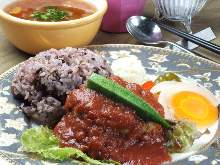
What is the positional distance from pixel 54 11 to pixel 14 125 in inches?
31.8

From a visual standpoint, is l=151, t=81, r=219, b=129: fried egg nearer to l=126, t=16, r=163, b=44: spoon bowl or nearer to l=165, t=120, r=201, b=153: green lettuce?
l=165, t=120, r=201, b=153: green lettuce

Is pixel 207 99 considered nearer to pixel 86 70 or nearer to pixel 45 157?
pixel 86 70

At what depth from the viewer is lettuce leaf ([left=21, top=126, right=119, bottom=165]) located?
1.70 metres

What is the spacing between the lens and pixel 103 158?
5.80 feet

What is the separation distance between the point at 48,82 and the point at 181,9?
1119 millimetres

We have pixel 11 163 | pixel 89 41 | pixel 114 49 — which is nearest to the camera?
pixel 11 163

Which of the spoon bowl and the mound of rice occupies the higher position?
the mound of rice

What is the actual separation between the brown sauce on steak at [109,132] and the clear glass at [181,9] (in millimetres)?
1065

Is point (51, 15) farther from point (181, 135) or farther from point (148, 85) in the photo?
point (181, 135)

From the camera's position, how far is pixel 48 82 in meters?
1.95

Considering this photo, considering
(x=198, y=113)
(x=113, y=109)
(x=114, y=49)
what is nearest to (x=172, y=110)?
(x=198, y=113)

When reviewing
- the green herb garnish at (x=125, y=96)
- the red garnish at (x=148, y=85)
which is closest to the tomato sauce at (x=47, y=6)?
the red garnish at (x=148, y=85)

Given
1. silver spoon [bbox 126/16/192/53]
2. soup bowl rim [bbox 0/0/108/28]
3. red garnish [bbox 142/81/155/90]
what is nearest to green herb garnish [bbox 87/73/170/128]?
red garnish [bbox 142/81/155/90]

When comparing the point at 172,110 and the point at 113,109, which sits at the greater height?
the point at 113,109
